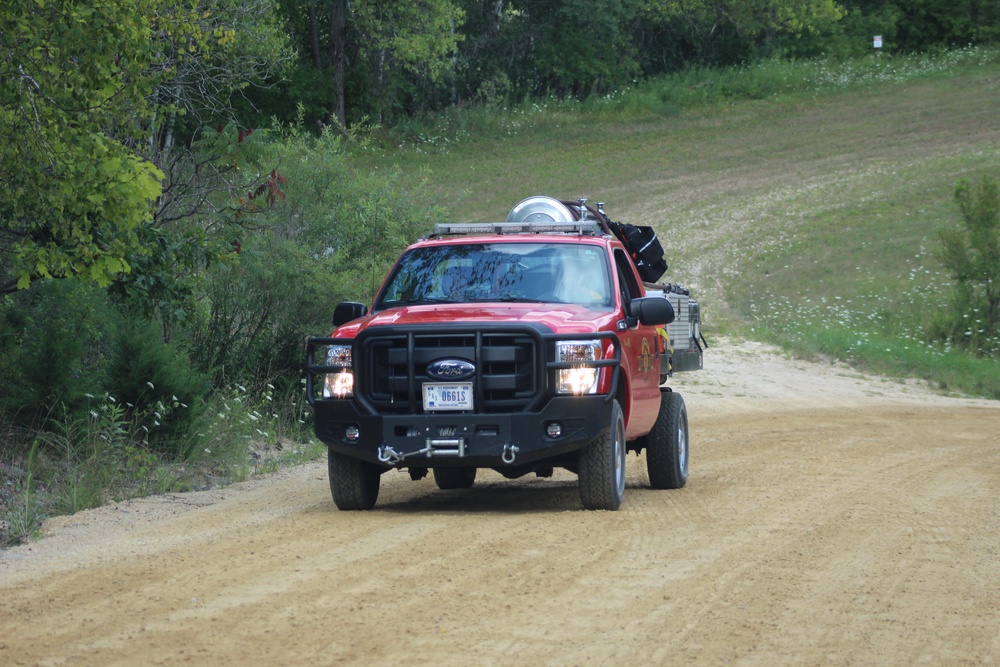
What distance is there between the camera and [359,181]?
1997 centimetres

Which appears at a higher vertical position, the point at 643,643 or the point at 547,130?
the point at 547,130

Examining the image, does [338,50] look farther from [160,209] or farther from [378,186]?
[160,209]

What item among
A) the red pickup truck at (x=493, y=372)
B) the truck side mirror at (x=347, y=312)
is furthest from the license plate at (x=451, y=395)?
the truck side mirror at (x=347, y=312)

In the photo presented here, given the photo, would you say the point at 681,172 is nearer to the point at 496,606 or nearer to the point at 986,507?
the point at 986,507

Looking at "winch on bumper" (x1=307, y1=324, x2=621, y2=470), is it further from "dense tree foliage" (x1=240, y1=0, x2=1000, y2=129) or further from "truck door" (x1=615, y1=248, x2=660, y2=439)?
"dense tree foliage" (x1=240, y1=0, x2=1000, y2=129)

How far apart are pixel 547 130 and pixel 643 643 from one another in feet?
162

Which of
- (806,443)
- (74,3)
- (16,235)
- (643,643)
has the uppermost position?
(74,3)

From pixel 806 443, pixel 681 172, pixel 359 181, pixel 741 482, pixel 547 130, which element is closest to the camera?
pixel 741 482

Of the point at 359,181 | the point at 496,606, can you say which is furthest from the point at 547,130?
the point at 496,606

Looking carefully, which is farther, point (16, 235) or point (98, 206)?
point (16, 235)

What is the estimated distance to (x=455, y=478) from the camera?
12.6m

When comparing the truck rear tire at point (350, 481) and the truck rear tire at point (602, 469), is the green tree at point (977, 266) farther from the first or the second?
the truck rear tire at point (350, 481)

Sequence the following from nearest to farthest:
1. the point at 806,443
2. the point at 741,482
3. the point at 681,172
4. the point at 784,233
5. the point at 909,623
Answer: the point at 909,623 < the point at 741,482 < the point at 806,443 < the point at 784,233 < the point at 681,172

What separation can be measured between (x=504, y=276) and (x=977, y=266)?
2099cm
